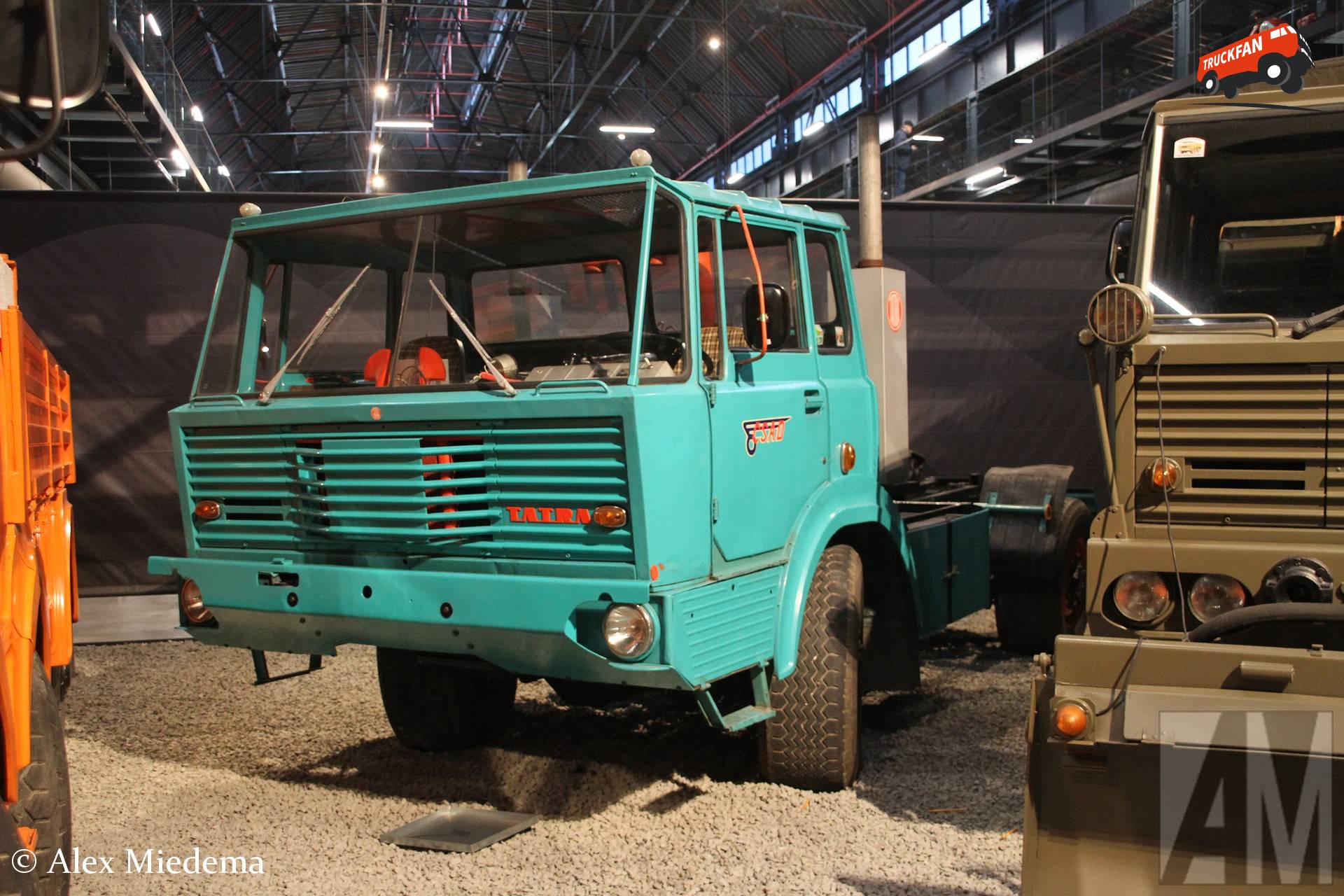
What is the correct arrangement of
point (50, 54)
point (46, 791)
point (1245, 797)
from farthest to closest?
point (46, 791) < point (1245, 797) < point (50, 54)

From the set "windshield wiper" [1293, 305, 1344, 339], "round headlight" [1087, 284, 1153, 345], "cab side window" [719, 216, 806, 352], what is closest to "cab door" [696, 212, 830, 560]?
"cab side window" [719, 216, 806, 352]

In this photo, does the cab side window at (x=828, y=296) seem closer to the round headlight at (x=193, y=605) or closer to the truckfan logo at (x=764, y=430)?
the truckfan logo at (x=764, y=430)

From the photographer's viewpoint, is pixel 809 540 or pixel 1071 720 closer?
pixel 1071 720

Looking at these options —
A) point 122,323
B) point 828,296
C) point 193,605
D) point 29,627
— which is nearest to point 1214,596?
point 828,296

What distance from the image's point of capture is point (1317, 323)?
153 inches

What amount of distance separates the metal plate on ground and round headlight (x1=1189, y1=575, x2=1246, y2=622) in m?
2.59

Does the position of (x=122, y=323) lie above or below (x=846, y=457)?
above

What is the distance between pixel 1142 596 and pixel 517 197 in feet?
8.46

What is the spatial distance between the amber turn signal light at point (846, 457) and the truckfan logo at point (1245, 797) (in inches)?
89.6

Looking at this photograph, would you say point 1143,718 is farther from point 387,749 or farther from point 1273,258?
point 387,749

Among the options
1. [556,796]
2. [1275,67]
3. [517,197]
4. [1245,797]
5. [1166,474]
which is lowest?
[556,796]

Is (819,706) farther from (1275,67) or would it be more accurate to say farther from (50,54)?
(50,54)

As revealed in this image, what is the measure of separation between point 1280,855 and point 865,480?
104 inches

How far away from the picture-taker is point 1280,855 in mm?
3104
